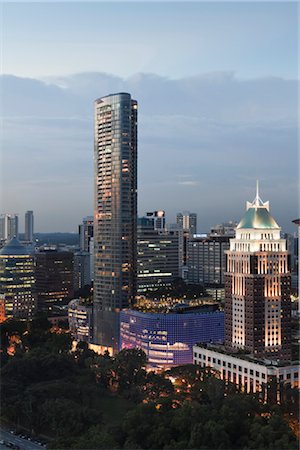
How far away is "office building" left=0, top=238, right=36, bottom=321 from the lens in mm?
29188

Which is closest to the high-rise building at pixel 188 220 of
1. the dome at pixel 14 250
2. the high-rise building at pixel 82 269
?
the high-rise building at pixel 82 269

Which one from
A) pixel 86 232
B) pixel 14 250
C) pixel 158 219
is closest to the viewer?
pixel 14 250

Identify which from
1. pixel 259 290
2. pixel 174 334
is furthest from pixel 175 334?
pixel 259 290

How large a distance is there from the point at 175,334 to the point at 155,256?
13822 millimetres

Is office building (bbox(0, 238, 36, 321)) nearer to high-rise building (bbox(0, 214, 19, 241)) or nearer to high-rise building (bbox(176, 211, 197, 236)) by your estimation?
high-rise building (bbox(0, 214, 19, 241))

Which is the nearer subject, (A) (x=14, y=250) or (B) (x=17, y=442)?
(B) (x=17, y=442)

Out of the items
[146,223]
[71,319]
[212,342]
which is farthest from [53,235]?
[212,342]

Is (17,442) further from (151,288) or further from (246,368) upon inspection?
(151,288)

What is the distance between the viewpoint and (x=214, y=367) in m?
17.8

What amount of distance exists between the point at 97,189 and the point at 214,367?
9106 mm

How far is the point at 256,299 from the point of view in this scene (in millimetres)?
18266

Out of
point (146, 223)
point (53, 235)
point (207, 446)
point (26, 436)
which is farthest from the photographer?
point (53, 235)

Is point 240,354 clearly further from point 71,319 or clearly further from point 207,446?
point 71,319

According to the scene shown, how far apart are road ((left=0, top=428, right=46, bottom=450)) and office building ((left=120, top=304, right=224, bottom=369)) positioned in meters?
7.52
